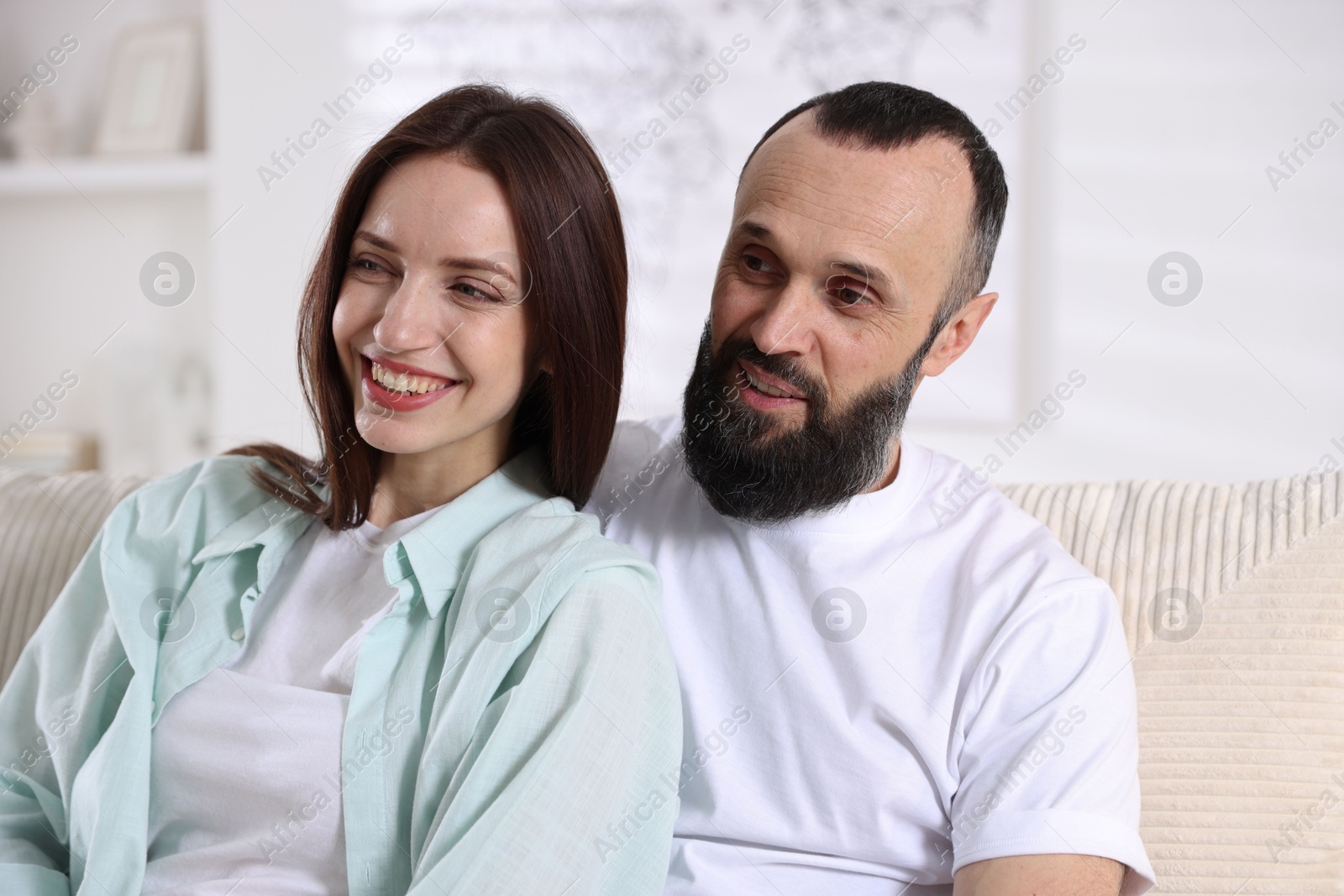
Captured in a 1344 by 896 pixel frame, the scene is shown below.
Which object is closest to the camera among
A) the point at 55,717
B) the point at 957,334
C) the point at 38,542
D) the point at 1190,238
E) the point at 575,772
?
the point at 575,772

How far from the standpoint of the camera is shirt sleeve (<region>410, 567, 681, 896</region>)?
112 cm

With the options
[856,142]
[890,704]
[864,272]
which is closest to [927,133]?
[856,142]

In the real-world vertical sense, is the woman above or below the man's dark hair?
below

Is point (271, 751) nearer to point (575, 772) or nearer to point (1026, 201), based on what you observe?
point (575, 772)

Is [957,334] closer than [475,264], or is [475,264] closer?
[475,264]

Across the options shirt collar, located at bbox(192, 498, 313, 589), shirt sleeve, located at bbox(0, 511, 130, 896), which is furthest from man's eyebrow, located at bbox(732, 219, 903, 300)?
shirt sleeve, located at bbox(0, 511, 130, 896)

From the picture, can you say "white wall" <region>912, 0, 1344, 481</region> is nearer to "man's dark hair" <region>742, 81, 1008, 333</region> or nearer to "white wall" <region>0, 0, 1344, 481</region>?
"white wall" <region>0, 0, 1344, 481</region>

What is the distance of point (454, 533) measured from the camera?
53.2 inches

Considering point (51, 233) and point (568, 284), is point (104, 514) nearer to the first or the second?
point (568, 284)

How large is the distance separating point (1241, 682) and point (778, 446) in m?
0.65

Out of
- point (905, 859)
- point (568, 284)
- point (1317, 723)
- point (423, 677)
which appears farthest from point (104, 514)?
point (1317, 723)

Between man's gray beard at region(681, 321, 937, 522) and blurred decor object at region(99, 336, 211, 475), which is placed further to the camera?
blurred decor object at region(99, 336, 211, 475)

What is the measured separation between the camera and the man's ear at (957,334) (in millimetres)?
1519

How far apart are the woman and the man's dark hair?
0.30 metres
